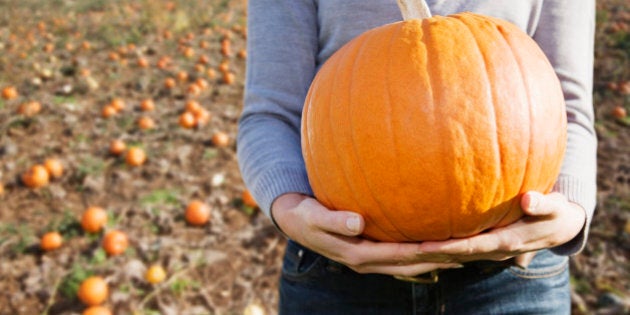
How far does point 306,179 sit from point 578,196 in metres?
0.79

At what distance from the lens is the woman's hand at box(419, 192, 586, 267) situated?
3.26ft

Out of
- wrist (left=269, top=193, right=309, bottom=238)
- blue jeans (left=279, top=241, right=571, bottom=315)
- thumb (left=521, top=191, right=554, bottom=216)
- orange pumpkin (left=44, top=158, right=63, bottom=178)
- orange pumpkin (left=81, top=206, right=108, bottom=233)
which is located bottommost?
orange pumpkin (left=44, top=158, right=63, bottom=178)

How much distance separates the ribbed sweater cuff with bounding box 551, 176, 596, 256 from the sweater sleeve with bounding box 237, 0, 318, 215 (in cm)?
77

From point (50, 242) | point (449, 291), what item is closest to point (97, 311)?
point (50, 242)

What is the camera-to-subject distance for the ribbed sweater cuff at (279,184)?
4.53 ft

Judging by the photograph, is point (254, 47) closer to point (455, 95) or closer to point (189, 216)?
point (455, 95)

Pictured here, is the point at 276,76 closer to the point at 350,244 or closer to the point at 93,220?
the point at 350,244

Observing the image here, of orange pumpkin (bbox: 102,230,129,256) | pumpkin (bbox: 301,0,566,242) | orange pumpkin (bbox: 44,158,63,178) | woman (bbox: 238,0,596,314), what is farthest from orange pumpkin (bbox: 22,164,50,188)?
pumpkin (bbox: 301,0,566,242)

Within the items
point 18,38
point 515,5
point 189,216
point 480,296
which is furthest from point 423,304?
point 18,38

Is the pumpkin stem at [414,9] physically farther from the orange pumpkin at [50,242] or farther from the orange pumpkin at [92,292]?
the orange pumpkin at [50,242]

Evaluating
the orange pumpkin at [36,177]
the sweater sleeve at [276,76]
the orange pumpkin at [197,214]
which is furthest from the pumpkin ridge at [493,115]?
the orange pumpkin at [36,177]

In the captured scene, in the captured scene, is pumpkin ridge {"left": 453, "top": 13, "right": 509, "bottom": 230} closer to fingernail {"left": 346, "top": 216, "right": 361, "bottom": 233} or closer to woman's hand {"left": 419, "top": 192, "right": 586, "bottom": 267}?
woman's hand {"left": 419, "top": 192, "right": 586, "bottom": 267}

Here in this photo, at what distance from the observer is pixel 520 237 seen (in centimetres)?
102

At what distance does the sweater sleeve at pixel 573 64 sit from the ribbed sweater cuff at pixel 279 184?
789 mm
